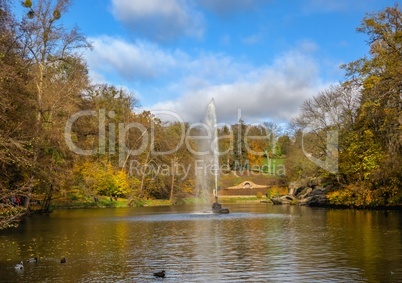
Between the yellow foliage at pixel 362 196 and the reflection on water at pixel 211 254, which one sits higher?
the yellow foliage at pixel 362 196

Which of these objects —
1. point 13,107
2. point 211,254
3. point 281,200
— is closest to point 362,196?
point 281,200

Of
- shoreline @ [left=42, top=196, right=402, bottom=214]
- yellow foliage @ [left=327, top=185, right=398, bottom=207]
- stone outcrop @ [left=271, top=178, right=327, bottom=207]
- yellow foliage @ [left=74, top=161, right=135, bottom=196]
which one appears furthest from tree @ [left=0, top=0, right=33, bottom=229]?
stone outcrop @ [left=271, top=178, right=327, bottom=207]

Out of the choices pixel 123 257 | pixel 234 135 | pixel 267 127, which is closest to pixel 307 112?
pixel 123 257

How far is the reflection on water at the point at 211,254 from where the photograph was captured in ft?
43.1

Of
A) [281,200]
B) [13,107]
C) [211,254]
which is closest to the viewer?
[211,254]

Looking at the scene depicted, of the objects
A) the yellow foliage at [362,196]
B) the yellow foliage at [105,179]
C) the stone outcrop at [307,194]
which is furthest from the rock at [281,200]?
the yellow foliage at [105,179]

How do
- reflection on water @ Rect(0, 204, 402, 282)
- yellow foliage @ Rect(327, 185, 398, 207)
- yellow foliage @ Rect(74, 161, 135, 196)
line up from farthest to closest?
yellow foliage @ Rect(74, 161, 135, 196) < yellow foliage @ Rect(327, 185, 398, 207) < reflection on water @ Rect(0, 204, 402, 282)

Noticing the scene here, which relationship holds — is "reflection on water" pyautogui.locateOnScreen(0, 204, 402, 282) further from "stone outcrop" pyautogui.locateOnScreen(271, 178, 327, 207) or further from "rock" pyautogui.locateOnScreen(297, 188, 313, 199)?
"rock" pyautogui.locateOnScreen(297, 188, 313, 199)

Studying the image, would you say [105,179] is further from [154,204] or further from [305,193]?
[305,193]

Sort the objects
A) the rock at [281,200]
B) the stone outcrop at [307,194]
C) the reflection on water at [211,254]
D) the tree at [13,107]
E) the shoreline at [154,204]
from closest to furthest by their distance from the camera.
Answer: the reflection on water at [211,254]
the tree at [13,107]
the shoreline at [154,204]
the stone outcrop at [307,194]
the rock at [281,200]

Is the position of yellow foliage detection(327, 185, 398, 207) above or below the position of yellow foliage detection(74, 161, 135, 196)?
below

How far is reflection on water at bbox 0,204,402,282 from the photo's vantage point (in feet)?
43.1

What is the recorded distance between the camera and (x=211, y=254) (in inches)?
672

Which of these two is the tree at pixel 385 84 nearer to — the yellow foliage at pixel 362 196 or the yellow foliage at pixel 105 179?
the yellow foliage at pixel 362 196
